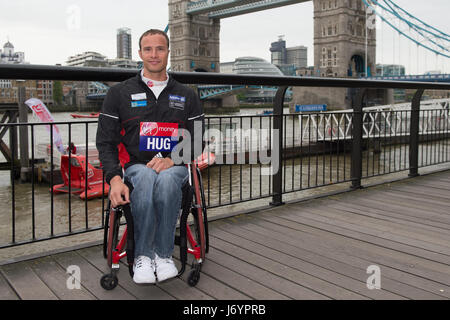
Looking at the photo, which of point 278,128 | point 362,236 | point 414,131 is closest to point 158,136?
point 362,236

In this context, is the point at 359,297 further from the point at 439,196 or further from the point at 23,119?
the point at 23,119

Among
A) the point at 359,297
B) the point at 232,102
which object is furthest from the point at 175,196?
the point at 232,102

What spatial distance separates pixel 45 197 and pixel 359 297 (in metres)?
11.0

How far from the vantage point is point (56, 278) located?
2117 millimetres

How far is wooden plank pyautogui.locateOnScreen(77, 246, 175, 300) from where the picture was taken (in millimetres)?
1948

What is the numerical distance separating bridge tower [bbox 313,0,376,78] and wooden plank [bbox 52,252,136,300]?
2076 inches

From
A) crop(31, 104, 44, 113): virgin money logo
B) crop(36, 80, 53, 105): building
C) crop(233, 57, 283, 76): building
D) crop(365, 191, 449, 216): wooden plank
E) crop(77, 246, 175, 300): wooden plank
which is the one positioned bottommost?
crop(77, 246, 175, 300): wooden plank

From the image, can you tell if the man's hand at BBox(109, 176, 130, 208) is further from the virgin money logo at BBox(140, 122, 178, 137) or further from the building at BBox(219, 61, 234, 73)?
the building at BBox(219, 61, 234, 73)

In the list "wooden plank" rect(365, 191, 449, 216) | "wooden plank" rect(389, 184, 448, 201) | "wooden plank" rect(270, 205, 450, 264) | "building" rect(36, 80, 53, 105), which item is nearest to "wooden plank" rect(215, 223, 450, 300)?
"wooden plank" rect(270, 205, 450, 264)

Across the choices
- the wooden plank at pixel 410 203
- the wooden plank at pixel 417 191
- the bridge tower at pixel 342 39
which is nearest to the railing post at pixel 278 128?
the wooden plank at pixel 410 203

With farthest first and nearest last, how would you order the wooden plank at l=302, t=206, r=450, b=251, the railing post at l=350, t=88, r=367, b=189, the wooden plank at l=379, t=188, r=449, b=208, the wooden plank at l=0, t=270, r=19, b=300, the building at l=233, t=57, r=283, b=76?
the building at l=233, t=57, r=283, b=76, the railing post at l=350, t=88, r=367, b=189, the wooden plank at l=379, t=188, r=449, b=208, the wooden plank at l=302, t=206, r=450, b=251, the wooden plank at l=0, t=270, r=19, b=300

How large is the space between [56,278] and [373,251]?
1667mm

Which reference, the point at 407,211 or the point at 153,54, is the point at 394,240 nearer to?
the point at 407,211

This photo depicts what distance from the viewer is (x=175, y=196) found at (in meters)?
1.91
